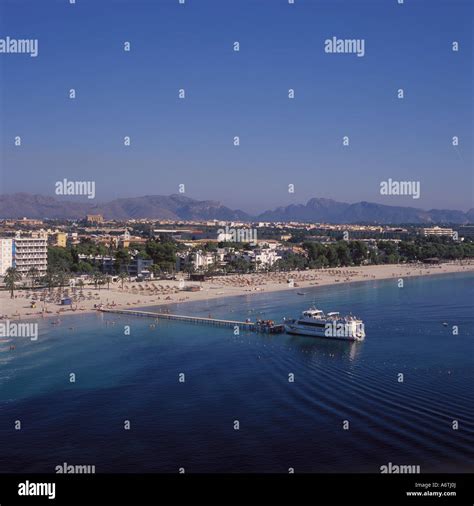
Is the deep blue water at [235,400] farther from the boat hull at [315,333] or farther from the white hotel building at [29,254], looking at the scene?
the white hotel building at [29,254]

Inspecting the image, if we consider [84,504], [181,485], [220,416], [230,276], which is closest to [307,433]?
[220,416]

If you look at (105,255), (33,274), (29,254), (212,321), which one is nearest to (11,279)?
(33,274)

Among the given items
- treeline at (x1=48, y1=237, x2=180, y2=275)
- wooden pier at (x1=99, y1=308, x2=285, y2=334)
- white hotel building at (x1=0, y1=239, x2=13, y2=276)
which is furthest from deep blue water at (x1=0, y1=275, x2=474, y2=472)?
treeline at (x1=48, y1=237, x2=180, y2=275)

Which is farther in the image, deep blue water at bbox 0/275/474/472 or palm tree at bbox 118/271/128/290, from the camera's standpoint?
palm tree at bbox 118/271/128/290

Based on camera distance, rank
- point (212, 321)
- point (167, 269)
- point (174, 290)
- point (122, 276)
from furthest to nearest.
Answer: point (167, 269), point (122, 276), point (174, 290), point (212, 321)

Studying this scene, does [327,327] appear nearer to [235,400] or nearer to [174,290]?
A: [235,400]

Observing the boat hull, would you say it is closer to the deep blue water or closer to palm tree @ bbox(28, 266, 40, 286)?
the deep blue water
